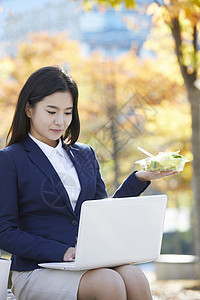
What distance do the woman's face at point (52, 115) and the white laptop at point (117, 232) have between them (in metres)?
0.57

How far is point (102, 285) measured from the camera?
1.94 m

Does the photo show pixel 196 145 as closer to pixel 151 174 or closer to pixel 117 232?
pixel 151 174

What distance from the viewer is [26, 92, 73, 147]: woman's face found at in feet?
7.48

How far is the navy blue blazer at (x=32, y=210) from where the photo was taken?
2111 mm

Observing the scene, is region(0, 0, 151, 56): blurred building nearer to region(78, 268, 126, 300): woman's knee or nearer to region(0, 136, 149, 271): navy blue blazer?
region(0, 136, 149, 271): navy blue blazer

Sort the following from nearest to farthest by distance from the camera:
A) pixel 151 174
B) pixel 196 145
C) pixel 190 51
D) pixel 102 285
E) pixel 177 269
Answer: pixel 102 285
pixel 151 174
pixel 190 51
pixel 196 145
pixel 177 269

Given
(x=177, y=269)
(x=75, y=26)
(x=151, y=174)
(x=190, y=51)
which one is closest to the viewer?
(x=151, y=174)

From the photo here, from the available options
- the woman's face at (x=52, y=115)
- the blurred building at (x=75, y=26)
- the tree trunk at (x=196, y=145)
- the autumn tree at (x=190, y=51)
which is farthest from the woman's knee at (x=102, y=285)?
the blurred building at (x=75, y=26)

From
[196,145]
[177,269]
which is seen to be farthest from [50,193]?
[177,269]

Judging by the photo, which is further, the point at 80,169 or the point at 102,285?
the point at 80,169

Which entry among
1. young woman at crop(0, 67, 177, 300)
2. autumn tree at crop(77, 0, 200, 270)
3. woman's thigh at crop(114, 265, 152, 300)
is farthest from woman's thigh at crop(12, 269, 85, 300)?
autumn tree at crop(77, 0, 200, 270)

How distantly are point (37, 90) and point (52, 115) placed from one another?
0.43ft

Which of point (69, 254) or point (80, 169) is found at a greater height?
point (80, 169)

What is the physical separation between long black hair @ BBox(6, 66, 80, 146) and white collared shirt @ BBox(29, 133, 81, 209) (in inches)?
2.8
